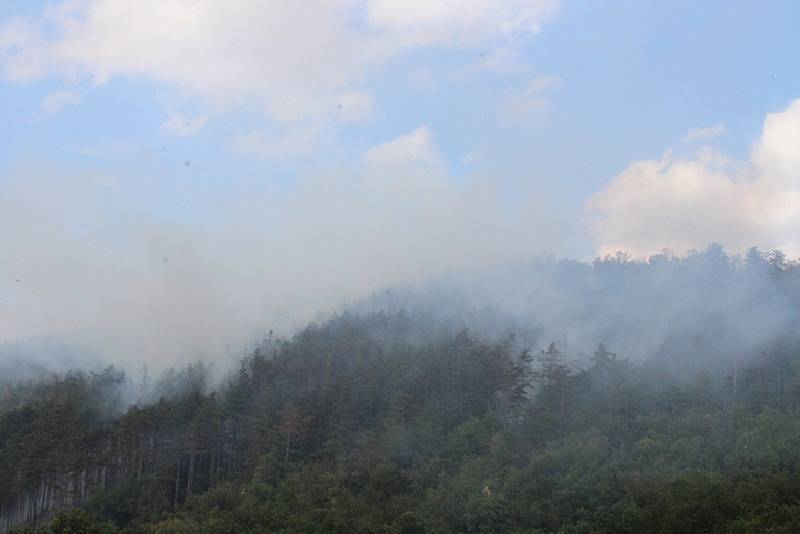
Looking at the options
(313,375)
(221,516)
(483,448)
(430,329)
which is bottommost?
(221,516)

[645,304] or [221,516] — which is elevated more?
[645,304]

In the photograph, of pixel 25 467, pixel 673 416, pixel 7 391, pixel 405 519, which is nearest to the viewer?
pixel 405 519

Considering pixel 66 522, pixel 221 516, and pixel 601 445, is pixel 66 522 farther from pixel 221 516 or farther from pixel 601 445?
pixel 601 445

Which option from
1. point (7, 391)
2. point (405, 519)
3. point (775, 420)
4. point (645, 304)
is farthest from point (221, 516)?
point (7, 391)

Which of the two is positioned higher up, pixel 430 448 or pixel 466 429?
pixel 466 429

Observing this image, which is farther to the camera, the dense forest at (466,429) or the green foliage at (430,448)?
the dense forest at (466,429)

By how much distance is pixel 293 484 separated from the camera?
5956 centimetres

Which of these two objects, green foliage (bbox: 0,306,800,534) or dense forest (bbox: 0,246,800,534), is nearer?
green foliage (bbox: 0,306,800,534)

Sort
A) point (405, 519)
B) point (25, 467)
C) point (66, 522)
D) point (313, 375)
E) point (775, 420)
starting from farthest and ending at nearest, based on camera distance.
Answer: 1. point (313, 375)
2. point (25, 467)
3. point (775, 420)
4. point (405, 519)
5. point (66, 522)

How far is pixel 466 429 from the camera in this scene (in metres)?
64.6

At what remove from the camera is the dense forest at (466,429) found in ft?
143

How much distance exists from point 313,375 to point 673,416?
1625 inches

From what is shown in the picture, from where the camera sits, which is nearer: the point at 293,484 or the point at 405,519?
the point at 405,519

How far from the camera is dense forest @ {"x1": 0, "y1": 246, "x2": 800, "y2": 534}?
143ft
